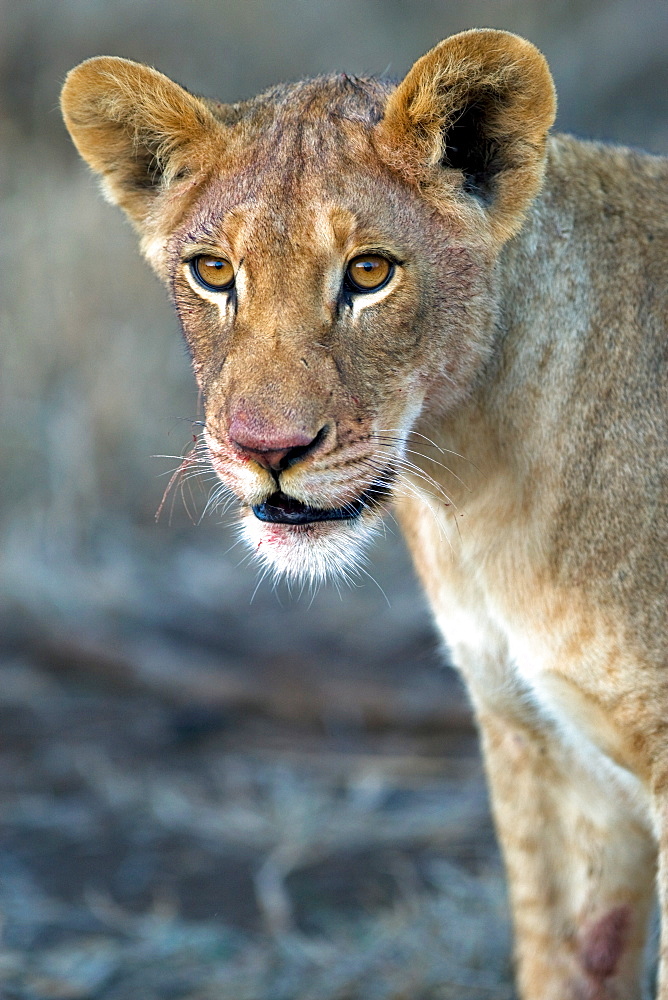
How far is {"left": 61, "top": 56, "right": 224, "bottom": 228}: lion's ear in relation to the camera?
254 cm

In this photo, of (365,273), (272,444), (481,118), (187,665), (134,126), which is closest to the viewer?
(272,444)

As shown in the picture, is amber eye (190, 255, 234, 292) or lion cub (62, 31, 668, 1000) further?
amber eye (190, 255, 234, 292)

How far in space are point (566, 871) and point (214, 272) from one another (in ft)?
5.54

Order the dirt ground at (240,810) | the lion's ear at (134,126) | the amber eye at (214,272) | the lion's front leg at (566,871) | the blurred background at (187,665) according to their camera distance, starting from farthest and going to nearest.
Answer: the blurred background at (187,665) < the dirt ground at (240,810) < the lion's front leg at (566,871) < the lion's ear at (134,126) < the amber eye at (214,272)

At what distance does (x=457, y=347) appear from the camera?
2.45m

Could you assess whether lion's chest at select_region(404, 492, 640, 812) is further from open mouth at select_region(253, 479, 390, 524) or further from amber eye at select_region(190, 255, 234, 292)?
amber eye at select_region(190, 255, 234, 292)

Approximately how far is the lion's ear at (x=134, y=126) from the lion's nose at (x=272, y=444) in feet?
2.16

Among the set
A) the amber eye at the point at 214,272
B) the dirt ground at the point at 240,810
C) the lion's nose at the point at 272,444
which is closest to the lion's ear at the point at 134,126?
the amber eye at the point at 214,272

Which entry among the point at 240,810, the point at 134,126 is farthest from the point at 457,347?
Result: the point at 240,810

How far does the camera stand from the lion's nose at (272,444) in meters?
2.19

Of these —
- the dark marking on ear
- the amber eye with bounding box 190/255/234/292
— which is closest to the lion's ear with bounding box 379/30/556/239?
the dark marking on ear

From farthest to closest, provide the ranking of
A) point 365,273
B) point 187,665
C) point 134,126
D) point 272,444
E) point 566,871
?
point 187,665, point 566,871, point 134,126, point 365,273, point 272,444

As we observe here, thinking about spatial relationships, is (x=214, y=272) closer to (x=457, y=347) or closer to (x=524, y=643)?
(x=457, y=347)

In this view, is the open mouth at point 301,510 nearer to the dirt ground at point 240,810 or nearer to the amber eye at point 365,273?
the amber eye at point 365,273
